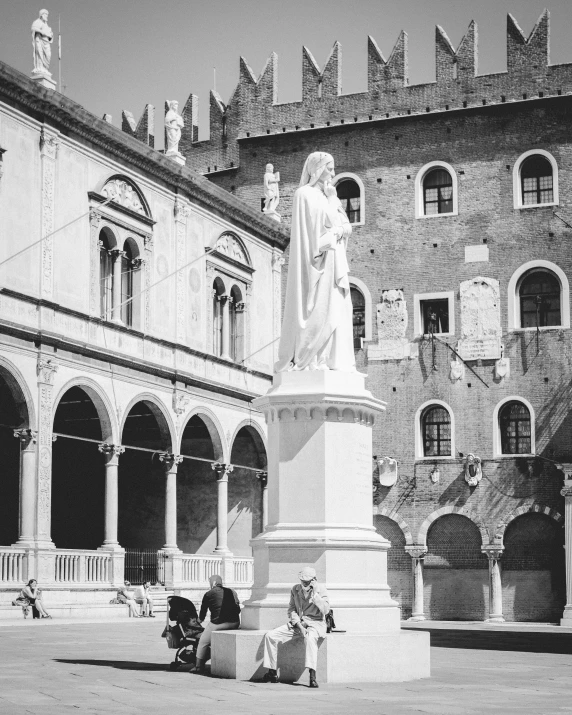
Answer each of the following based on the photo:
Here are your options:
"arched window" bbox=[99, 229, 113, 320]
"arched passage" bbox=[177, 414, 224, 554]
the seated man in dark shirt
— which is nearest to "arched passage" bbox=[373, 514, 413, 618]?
"arched passage" bbox=[177, 414, 224, 554]

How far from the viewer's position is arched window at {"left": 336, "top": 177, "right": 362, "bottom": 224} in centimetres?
3562

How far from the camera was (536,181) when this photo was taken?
3409cm

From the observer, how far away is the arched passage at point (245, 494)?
3300 cm

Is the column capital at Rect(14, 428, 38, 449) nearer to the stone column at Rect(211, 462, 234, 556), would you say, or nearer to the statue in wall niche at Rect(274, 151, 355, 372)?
the stone column at Rect(211, 462, 234, 556)

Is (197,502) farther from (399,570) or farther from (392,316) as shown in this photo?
(392,316)

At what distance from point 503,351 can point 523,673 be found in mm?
21905

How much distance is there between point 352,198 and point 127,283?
9814 mm

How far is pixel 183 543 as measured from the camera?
3228 cm

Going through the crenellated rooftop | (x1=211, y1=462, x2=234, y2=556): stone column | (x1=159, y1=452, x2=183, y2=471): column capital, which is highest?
the crenellated rooftop

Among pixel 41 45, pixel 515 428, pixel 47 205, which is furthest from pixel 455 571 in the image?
pixel 41 45

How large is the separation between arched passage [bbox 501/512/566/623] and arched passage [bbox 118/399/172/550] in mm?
8781

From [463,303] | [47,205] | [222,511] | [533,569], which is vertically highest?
[47,205]

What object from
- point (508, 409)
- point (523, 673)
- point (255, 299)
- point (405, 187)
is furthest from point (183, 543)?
point (523, 673)

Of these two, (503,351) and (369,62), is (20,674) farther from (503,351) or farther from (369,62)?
(369,62)
